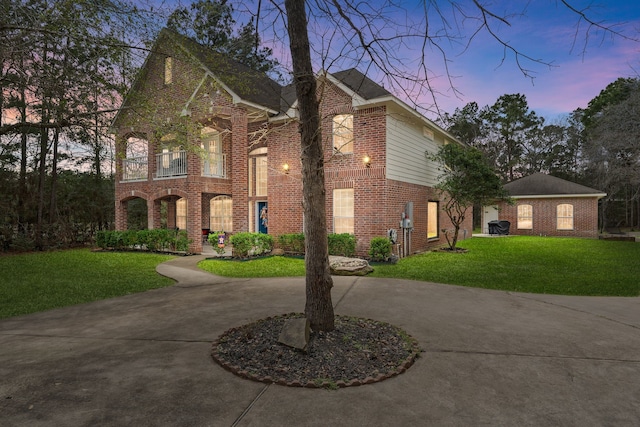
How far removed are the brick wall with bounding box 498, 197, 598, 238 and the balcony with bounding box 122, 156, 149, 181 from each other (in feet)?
74.0

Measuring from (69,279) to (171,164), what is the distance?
26.8 feet

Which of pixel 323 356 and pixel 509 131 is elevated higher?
pixel 509 131

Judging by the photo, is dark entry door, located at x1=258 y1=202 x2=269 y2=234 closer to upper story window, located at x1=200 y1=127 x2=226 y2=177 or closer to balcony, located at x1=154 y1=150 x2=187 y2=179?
upper story window, located at x1=200 y1=127 x2=226 y2=177

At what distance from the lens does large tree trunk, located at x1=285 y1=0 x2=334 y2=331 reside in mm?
4262

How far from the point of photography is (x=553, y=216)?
23.5 m

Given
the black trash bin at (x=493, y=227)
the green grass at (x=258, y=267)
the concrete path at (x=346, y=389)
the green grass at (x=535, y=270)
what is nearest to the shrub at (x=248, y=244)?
the green grass at (x=258, y=267)

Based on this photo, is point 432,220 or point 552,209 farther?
point 552,209

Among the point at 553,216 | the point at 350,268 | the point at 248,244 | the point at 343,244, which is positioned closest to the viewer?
the point at 350,268

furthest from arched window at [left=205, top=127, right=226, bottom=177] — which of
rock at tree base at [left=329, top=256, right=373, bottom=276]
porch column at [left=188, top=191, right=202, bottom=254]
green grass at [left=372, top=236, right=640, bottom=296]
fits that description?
green grass at [left=372, top=236, right=640, bottom=296]

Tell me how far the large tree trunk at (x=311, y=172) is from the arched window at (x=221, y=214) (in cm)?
1407

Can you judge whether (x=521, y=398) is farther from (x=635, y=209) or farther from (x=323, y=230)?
(x=635, y=209)

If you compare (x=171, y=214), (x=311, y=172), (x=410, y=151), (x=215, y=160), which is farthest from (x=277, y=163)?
(x=311, y=172)

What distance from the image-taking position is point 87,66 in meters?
6.16

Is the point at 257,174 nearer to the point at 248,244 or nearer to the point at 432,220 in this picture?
the point at 248,244
